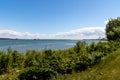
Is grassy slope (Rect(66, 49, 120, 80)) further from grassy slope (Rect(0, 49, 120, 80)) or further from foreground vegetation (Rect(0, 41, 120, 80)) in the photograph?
foreground vegetation (Rect(0, 41, 120, 80))

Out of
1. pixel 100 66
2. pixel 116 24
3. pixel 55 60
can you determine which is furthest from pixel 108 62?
pixel 116 24

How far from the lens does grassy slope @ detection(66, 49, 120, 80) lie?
10.2 meters

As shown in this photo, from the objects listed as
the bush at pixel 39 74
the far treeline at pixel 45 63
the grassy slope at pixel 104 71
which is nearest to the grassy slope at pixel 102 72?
the grassy slope at pixel 104 71

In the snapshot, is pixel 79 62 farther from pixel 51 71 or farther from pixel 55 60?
pixel 51 71

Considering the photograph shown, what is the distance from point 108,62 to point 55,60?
3.37 m

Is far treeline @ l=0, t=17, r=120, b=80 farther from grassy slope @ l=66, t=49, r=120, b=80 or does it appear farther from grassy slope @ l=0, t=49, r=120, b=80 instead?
grassy slope @ l=66, t=49, r=120, b=80

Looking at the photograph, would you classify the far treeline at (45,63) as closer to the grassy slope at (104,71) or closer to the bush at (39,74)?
the bush at (39,74)

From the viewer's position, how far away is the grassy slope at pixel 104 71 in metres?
10.2

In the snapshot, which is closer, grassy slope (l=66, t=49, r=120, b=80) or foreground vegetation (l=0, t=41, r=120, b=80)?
foreground vegetation (l=0, t=41, r=120, b=80)

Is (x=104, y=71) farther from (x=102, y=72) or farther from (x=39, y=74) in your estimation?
(x=39, y=74)

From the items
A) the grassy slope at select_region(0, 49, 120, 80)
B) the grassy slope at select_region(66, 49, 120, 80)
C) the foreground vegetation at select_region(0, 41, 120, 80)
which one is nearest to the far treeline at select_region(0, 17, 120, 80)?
the foreground vegetation at select_region(0, 41, 120, 80)

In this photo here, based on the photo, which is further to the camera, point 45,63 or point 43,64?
point 45,63

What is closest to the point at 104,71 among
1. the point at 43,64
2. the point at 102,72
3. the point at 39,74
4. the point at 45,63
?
the point at 102,72

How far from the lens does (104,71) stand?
435 inches
